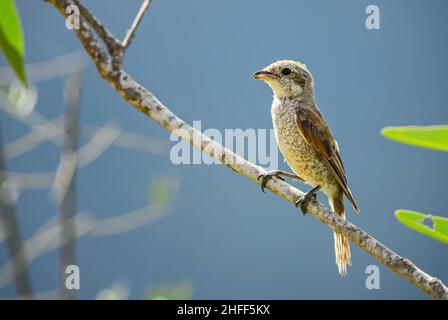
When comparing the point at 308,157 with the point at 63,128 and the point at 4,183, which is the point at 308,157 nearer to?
the point at 63,128

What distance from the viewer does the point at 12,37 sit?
941 mm

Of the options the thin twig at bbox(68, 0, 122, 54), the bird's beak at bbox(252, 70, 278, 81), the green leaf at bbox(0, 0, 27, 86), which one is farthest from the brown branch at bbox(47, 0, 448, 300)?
the bird's beak at bbox(252, 70, 278, 81)

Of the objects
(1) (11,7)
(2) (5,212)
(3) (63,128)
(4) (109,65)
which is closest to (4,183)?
(2) (5,212)

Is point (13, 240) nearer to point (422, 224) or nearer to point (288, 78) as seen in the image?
point (288, 78)

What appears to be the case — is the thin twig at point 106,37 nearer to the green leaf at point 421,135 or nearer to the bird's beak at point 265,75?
the green leaf at point 421,135

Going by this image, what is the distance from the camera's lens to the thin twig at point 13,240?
2416 millimetres

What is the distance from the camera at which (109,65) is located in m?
1.56

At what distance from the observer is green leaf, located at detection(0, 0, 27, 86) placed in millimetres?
922

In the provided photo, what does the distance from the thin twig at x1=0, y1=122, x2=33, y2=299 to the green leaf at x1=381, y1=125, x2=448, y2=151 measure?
196 cm

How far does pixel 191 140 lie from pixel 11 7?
77 cm

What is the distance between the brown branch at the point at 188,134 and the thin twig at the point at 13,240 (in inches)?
40.1

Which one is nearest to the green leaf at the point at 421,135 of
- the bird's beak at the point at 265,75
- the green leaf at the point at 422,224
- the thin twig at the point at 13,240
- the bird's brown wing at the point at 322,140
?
the green leaf at the point at 422,224

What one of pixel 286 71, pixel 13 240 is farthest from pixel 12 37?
pixel 286 71

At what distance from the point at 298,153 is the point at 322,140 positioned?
138 mm
